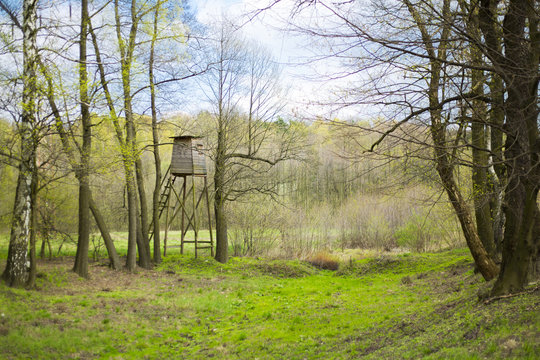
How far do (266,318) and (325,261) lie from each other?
9068mm

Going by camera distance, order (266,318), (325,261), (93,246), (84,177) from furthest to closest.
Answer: (93,246)
(325,261)
(84,177)
(266,318)

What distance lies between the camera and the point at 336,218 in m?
20.8

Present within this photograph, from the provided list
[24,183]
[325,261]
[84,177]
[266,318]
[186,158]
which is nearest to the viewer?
[266,318]

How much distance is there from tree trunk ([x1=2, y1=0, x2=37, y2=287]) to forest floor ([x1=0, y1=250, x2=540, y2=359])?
57 cm

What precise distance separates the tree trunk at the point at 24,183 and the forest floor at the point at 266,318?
0.57m

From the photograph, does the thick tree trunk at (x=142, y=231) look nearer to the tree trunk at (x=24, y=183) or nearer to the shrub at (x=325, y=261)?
the tree trunk at (x=24, y=183)

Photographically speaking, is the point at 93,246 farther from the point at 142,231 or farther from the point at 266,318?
the point at 266,318

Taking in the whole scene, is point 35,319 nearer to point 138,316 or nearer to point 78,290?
point 138,316

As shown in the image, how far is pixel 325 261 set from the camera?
1675 centimetres

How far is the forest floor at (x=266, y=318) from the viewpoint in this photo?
14.6 ft

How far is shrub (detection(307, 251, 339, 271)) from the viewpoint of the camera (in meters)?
16.5

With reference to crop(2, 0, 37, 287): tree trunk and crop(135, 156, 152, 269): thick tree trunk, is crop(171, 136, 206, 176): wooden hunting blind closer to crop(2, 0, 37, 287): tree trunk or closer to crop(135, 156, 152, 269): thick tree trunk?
crop(135, 156, 152, 269): thick tree trunk

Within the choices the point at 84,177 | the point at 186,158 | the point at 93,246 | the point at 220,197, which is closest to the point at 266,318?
the point at 84,177

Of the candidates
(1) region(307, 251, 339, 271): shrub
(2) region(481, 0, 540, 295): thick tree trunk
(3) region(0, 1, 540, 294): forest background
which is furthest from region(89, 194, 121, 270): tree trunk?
(2) region(481, 0, 540, 295): thick tree trunk
